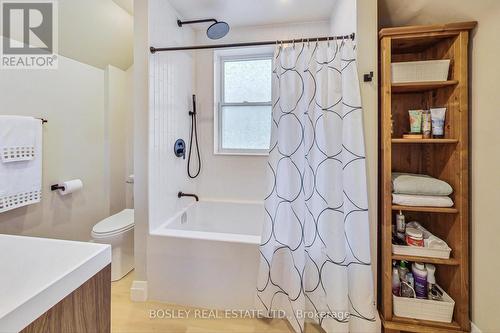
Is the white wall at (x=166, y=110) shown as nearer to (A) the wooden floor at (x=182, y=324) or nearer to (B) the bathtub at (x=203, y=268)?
(B) the bathtub at (x=203, y=268)

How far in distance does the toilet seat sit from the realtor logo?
1442 millimetres

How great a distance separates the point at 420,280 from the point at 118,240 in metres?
2.35

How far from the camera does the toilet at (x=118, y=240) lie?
7.09 ft

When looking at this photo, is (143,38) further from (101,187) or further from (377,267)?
(377,267)

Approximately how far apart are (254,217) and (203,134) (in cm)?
108

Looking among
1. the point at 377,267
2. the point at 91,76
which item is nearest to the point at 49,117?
the point at 91,76

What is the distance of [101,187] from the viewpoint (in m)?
2.79

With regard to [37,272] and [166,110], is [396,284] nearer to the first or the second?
[37,272]

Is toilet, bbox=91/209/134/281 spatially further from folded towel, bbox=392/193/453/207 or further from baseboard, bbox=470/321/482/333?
baseboard, bbox=470/321/482/333

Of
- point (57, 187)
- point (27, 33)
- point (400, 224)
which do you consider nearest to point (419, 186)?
point (400, 224)

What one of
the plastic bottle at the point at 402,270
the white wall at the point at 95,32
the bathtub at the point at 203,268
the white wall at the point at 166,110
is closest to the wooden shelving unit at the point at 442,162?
the plastic bottle at the point at 402,270

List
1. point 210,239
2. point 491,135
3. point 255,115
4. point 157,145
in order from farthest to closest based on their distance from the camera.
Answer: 1. point 255,115
2. point 157,145
3. point 210,239
4. point 491,135

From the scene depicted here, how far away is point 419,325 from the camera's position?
1484 millimetres

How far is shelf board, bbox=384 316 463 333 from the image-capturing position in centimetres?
145
